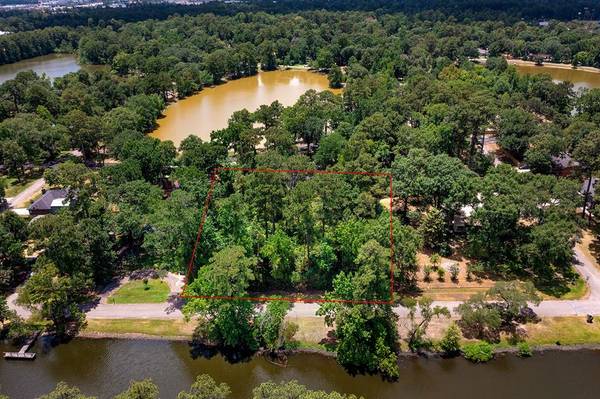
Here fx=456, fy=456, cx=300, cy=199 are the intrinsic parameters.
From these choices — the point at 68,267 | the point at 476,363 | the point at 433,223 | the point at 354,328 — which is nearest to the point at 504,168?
the point at 433,223

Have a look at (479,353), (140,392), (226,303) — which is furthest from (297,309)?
(140,392)

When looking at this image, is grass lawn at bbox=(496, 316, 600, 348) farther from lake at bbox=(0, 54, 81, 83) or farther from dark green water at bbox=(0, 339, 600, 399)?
lake at bbox=(0, 54, 81, 83)

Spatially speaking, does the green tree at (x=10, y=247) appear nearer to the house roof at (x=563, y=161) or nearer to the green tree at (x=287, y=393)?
the green tree at (x=287, y=393)

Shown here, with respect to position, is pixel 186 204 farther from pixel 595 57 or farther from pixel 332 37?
pixel 595 57

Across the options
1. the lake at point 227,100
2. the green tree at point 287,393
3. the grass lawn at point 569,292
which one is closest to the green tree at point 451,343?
the grass lawn at point 569,292

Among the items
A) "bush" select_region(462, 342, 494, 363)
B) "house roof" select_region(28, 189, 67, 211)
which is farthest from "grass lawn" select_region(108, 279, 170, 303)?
"bush" select_region(462, 342, 494, 363)

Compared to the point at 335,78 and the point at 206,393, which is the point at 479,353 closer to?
the point at 206,393
